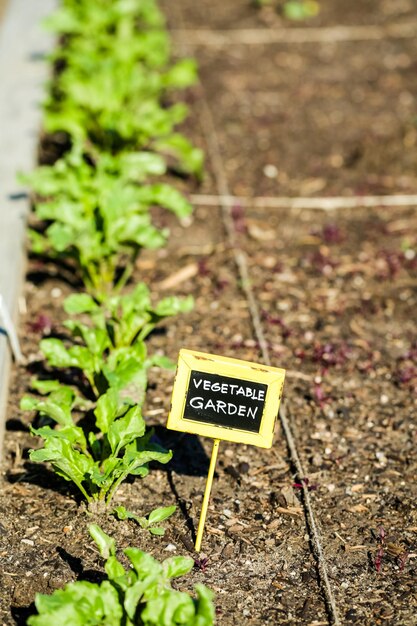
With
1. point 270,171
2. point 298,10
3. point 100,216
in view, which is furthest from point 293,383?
point 298,10

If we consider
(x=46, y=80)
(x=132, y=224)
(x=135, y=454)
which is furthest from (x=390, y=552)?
(x=46, y=80)

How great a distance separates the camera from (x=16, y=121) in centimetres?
552

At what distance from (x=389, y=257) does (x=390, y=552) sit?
82.7 inches

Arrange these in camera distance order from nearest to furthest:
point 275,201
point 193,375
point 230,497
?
1. point 193,375
2. point 230,497
3. point 275,201

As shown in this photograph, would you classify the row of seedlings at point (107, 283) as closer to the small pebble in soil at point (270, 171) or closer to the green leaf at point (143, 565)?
the green leaf at point (143, 565)

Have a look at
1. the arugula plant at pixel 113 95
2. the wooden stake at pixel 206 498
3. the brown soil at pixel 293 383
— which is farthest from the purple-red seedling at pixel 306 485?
the arugula plant at pixel 113 95

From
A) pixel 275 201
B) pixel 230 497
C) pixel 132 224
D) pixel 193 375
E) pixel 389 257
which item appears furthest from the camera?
pixel 275 201

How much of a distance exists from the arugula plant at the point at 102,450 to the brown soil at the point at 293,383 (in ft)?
0.52

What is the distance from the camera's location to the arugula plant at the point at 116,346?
3.20m

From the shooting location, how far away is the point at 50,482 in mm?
3145

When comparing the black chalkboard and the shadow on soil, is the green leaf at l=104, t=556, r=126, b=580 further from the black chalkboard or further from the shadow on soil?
the black chalkboard

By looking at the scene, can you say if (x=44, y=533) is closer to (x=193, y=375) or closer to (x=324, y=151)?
(x=193, y=375)

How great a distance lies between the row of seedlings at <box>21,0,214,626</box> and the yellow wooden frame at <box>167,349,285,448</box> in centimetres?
21

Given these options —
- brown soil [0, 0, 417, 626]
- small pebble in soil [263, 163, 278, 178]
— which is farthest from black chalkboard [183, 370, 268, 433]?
small pebble in soil [263, 163, 278, 178]
